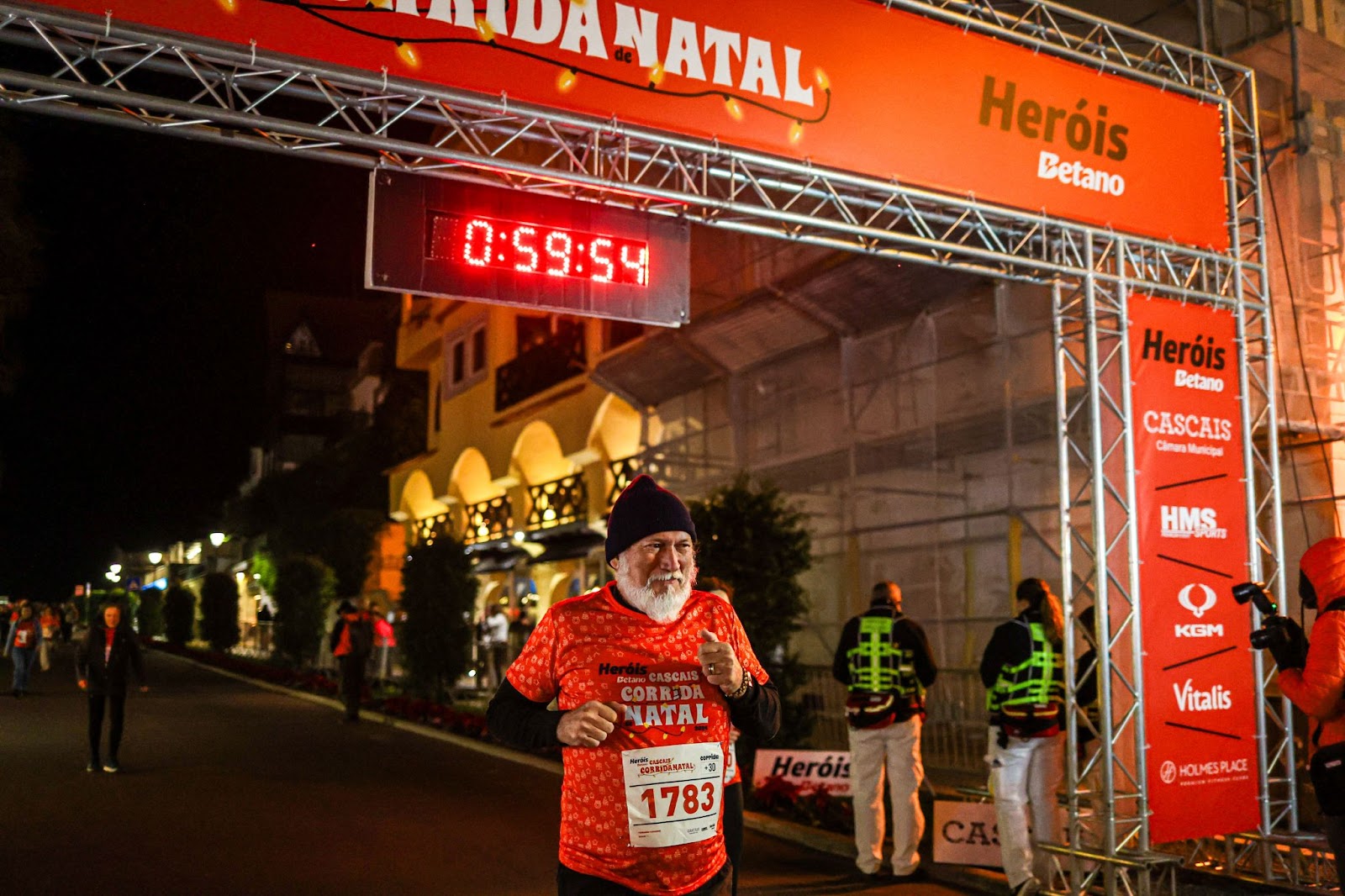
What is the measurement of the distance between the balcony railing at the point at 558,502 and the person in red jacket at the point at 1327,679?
23842mm

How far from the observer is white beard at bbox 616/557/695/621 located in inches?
150

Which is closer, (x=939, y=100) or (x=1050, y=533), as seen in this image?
(x=939, y=100)

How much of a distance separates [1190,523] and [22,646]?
22445mm

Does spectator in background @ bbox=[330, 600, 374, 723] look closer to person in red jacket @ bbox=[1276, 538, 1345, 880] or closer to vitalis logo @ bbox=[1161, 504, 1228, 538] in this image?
vitalis logo @ bbox=[1161, 504, 1228, 538]

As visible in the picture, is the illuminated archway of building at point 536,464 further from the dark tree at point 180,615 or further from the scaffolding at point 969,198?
the dark tree at point 180,615

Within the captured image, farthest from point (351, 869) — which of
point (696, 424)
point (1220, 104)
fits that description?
point (696, 424)

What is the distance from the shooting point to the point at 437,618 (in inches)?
910

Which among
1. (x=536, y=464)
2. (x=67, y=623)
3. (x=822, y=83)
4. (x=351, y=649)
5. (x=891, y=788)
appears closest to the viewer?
(x=822, y=83)

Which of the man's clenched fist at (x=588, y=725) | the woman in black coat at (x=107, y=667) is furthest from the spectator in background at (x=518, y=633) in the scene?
the man's clenched fist at (x=588, y=725)

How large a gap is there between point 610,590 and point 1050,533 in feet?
44.9

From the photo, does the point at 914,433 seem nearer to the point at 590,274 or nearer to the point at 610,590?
the point at 590,274

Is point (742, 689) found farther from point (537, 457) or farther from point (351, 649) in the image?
point (537, 457)

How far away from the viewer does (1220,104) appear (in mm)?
10047

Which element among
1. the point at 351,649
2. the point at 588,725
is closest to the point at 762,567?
the point at 588,725
